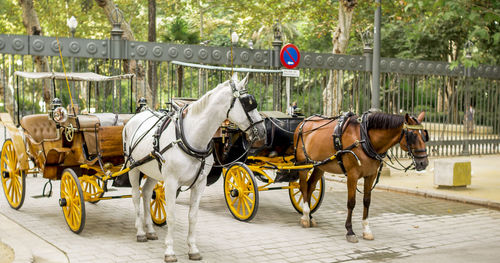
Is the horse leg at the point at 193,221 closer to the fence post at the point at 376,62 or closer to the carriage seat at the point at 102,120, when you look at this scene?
the carriage seat at the point at 102,120

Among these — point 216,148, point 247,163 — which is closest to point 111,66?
point 247,163

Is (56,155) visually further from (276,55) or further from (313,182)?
(276,55)

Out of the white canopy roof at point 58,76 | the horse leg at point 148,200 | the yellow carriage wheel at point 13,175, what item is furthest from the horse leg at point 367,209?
the yellow carriage wheel at point 13,175

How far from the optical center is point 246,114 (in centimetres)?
662

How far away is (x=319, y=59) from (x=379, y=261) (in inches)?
366

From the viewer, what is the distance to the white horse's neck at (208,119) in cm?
673

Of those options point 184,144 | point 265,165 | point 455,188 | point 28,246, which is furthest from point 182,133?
point 455,188

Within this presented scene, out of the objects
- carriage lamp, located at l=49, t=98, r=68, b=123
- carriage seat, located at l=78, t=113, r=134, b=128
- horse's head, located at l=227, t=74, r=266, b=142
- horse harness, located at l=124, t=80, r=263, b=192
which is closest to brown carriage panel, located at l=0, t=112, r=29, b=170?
carriage lamp, located at l=49, t=98, r=68, b=123

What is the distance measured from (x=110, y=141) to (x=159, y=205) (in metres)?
1.15

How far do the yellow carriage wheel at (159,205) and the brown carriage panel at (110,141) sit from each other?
0.75 metres

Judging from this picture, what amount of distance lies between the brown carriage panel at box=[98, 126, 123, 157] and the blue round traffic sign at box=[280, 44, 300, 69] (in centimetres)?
617

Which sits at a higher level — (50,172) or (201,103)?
(201,103)

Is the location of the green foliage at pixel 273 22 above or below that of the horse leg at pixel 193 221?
above

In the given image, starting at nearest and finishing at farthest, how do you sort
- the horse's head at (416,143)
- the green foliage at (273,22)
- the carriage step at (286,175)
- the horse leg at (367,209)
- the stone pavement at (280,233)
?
the stone pavement at (280,233), the horse's head at (416,143), the horse leg at (367,209), the carriage step at (286,175), the green foliage at (273,22)
